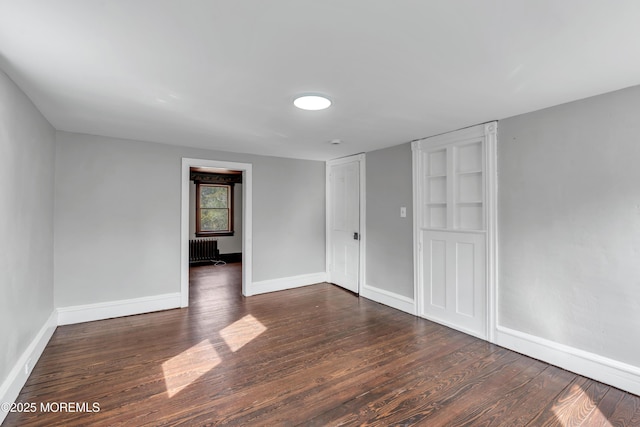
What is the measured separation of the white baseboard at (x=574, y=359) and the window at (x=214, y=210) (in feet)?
23.3

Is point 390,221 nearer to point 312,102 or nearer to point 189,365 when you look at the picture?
point 312,102

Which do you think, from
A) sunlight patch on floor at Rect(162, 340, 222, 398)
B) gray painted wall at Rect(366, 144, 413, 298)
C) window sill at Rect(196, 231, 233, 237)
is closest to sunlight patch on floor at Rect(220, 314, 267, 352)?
sunlight patch on floor at Rect(162, 340, 222, 398)

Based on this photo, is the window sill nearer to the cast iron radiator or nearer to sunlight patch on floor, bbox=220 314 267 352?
the cast iron radiator

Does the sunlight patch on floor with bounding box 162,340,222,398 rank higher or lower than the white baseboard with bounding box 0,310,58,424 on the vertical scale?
lower

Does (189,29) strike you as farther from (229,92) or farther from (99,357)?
(99,357)

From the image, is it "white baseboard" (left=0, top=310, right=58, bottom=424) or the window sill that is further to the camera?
the window sill

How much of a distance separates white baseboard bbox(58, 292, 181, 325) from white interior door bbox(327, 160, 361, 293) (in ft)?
8.45

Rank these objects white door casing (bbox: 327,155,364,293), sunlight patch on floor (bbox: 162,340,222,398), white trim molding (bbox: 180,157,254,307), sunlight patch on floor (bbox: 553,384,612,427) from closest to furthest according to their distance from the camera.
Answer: sunlight patch on floor (bbox: 553,384,612,427) < sunlight patch on floor (bbox: 162,340,222,398) < white trim molding (bbox: 180,157,254,307) < white door casing (bbox: 327,155,364,293)

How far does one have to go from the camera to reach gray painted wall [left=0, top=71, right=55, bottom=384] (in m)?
2.03

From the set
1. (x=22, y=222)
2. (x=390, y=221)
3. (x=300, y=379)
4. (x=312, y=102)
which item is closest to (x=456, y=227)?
(x=390, y=221)

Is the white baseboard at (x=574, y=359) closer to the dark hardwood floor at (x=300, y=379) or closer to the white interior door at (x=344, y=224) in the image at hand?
the dark hardwood floor at (x=300, y=379)

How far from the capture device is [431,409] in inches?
80.7

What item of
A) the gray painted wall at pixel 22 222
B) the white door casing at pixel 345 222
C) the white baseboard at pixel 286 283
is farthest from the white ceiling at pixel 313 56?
the white baseboard at pixel 286 283

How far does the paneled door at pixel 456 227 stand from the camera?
122 inches
